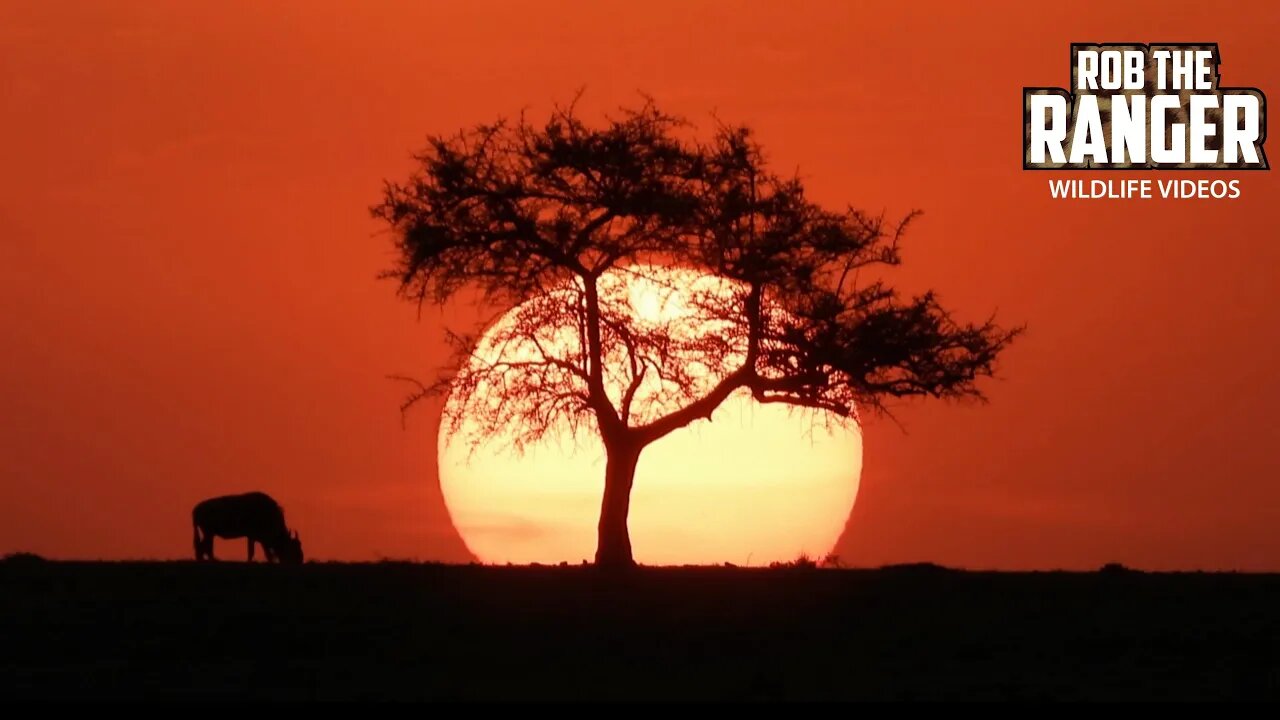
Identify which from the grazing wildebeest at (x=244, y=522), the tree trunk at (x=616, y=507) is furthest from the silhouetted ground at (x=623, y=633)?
the grazing wildebeest at (x=244, y=522)

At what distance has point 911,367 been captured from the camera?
46.8m

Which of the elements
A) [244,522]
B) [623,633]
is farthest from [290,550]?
[623,633]

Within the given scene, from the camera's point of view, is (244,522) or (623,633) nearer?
(623,633)

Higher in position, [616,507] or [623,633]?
[616,507]

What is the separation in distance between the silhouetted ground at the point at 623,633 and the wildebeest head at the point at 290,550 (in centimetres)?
981

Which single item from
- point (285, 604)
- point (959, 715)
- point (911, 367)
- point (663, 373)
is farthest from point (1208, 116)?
point (959, 715)

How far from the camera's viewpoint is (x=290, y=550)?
5019 cm

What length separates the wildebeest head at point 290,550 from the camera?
164 ft

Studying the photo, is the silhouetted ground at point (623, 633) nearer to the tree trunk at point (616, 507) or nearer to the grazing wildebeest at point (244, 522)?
the tree trunk at point (616, 507)

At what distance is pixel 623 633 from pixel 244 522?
2028 centimetres

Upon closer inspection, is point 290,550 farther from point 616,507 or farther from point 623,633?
point 623,633

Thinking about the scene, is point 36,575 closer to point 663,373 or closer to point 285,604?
point 285,604

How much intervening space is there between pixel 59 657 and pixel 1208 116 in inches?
1298

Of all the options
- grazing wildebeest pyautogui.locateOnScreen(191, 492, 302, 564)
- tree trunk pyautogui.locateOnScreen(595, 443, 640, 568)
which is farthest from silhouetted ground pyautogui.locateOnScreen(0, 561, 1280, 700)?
grazing wildebeest pyautogui.locateOnScreen(191, 492, 302, 564)
